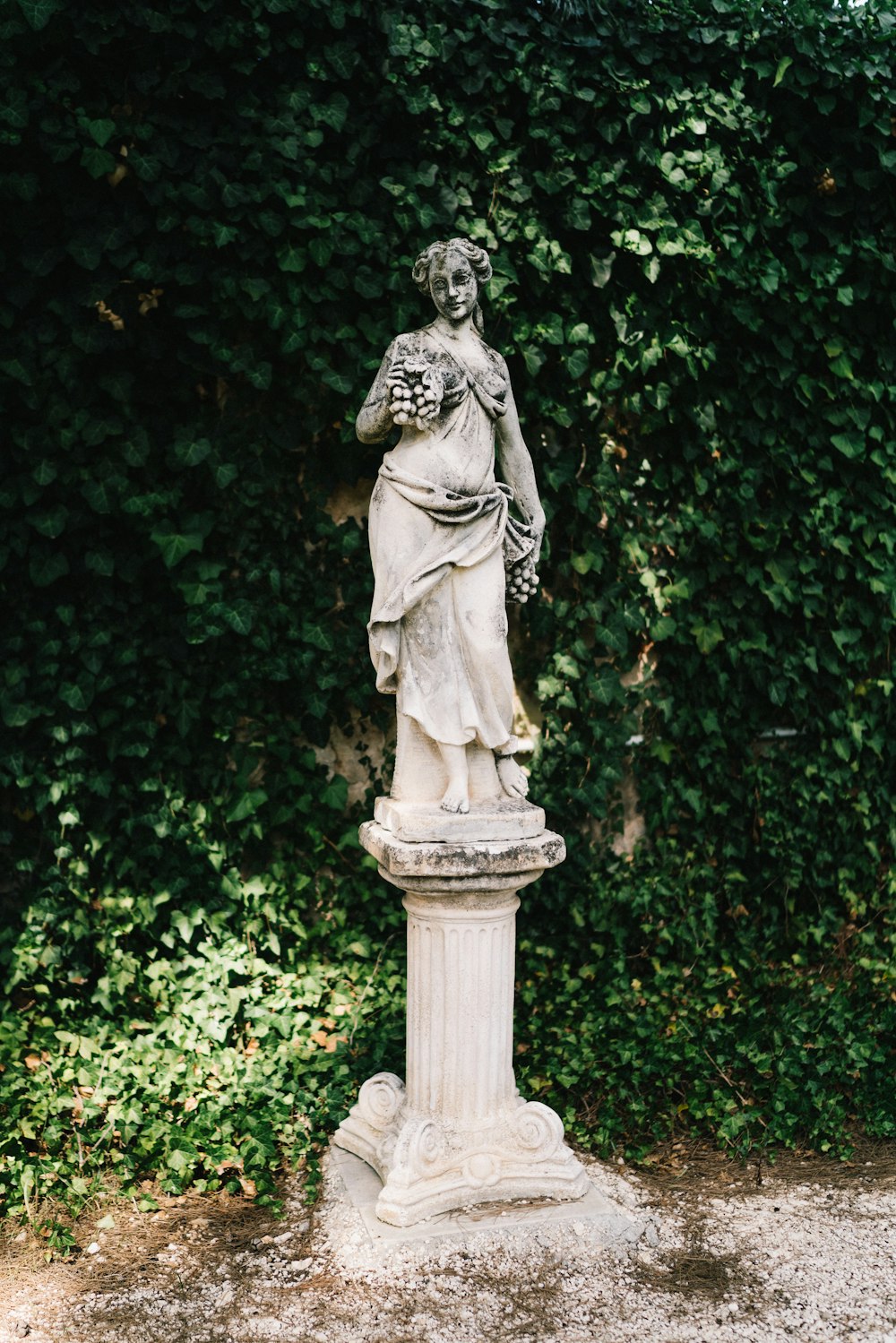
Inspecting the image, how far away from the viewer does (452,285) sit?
3.38 metres

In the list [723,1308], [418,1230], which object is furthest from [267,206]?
[723,1308]

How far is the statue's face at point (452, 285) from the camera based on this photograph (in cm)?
338

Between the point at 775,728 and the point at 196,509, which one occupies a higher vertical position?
the point at 196,509

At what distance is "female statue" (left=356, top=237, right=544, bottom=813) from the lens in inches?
132

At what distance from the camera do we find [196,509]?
4750 millimetres

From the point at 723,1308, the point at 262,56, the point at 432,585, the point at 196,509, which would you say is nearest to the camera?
the point at 723,1308

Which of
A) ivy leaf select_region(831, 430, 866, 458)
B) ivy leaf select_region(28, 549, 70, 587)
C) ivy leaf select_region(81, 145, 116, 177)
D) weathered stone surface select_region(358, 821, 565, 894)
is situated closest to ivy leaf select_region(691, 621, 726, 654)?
ivy leaf select_region(831, 430, 866, 458)

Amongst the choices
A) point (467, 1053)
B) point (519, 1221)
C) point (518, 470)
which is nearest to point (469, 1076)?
point (467, 1053)

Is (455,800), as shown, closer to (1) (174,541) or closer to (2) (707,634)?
(1) (174,541)

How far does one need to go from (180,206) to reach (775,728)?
140 inches

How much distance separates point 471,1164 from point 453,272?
2715mm

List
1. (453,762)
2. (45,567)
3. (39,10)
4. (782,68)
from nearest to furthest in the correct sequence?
(453,762) → (39,10) → (45,567) → (782,68)

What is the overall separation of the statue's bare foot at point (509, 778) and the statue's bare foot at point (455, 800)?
0.58ft

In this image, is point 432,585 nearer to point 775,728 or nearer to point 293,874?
point 293,874
